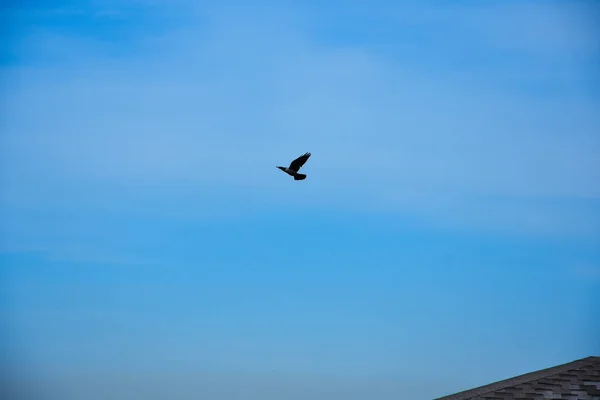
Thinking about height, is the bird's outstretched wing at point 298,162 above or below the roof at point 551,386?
above

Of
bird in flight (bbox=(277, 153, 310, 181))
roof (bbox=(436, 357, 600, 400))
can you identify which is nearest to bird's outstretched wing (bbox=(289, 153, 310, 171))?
bird in flight (bbox=(277, 153, 310, 181))

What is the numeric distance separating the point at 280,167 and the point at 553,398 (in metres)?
20.1

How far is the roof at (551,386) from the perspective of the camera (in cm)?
5106

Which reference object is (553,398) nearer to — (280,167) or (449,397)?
(449,397)

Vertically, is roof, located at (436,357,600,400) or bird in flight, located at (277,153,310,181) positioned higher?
bird in flight, located at (277,153,310,181)

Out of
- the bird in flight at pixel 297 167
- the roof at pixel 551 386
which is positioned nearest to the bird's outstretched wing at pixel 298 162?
the bird in flight at pixel 297 167

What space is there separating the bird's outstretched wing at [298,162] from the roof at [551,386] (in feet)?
52.2

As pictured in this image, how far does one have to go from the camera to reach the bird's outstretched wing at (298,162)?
50.1 meters

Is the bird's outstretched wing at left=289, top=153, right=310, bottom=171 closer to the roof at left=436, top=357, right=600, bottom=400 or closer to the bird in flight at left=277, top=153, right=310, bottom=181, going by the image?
the bird in flight at left=277, top=153, right=310, bottom=181

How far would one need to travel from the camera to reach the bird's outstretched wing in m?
50.1

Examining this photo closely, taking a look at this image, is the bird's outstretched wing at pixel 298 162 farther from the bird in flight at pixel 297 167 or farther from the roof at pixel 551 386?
the roof at pixel 551 386

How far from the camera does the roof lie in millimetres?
51062

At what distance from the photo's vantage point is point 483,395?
52.4 meters

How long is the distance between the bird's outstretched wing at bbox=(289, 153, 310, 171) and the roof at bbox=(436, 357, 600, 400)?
1590cm
